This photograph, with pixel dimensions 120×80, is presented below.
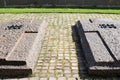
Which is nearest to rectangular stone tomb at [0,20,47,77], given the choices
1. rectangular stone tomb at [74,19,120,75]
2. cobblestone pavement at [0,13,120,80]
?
cobblestone pavement at [0,13,120,80]

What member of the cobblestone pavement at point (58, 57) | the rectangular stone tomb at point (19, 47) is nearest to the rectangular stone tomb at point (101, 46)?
the cobblestone pavement at point (58, 57)

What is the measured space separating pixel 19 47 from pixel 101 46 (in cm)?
235

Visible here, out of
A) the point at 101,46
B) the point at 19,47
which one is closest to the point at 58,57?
the point at 19,47

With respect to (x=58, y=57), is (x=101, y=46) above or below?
above

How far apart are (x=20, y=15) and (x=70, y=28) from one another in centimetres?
394

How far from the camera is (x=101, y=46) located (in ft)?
23.1

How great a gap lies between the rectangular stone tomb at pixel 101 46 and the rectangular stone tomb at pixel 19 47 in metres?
1.48

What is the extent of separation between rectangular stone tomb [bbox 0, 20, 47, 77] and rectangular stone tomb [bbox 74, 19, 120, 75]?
4.85ft

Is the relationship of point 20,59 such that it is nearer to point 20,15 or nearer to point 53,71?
point 53,71

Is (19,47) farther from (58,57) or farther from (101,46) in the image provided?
(101,46)

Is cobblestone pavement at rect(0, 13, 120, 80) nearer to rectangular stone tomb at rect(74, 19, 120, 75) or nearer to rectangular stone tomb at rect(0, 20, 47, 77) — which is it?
rectangular stone tomb at rect(0, 20, 47, 77)

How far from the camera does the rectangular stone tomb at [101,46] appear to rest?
19.4 ft

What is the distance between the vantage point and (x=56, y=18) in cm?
1220

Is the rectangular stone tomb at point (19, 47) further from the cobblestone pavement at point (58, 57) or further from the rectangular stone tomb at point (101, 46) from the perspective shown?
the rectangular stone tomb at point (101, 46)
